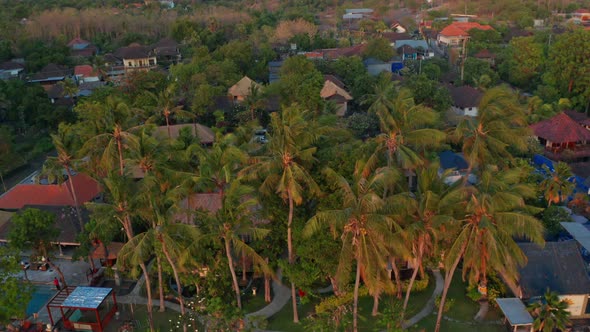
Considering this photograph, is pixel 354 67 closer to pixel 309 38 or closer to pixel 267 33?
pixel 309 38

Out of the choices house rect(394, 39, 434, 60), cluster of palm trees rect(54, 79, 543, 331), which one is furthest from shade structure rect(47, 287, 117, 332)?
house rect(394, 39, 434, 60)

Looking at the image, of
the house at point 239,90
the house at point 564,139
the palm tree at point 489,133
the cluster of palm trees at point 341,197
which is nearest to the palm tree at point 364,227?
the cluster of palm trees at point 341,197

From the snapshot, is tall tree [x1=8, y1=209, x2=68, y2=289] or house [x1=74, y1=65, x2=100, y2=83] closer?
tall tree [x1=8, y1=209, x2=68, y2=289]

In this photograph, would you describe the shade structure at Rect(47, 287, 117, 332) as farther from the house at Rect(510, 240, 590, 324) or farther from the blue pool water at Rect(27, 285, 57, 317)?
the house at Rect(510, 240, 590, 324)

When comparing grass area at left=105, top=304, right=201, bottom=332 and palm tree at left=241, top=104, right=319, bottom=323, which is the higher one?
palm tree at left=241, top=104, right=319, bottom=323

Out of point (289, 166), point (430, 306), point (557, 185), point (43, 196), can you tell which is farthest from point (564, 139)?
point (43, 196)

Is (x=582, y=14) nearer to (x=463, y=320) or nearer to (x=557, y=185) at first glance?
(x=557, y=185)

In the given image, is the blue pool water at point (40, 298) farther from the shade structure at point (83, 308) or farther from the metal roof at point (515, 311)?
the metal roof at point (515, 311)
